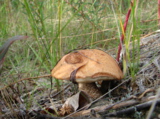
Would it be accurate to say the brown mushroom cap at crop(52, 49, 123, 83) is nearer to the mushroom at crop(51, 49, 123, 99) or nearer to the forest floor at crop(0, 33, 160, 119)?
the mushroom at crop(51, 49, 123, 99)

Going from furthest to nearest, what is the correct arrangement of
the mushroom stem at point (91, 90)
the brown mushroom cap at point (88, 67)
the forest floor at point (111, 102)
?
the mushroom stem at point (91, 90) < the brown mushroom cap at point (88, 67) < the forest floor at point (111, 102)

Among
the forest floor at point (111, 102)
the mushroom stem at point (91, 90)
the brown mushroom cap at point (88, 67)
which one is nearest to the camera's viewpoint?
the forest floor at point (111, 102)

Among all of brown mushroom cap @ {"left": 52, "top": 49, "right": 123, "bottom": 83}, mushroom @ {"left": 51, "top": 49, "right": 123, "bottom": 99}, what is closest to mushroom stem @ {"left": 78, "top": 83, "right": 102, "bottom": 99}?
mushroom @ {"left": 51, "top": 49, "right": 123, "bottom": 99}

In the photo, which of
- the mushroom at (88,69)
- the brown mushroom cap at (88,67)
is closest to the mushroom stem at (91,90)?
the mushroom at (88,69)

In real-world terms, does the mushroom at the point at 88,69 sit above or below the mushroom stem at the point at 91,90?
above

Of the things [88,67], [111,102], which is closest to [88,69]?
[88,67]

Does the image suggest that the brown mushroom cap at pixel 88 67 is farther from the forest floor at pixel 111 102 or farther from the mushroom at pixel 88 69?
the forest floor at pixel 111 102

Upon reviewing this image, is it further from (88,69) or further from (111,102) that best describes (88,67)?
(111,102)
